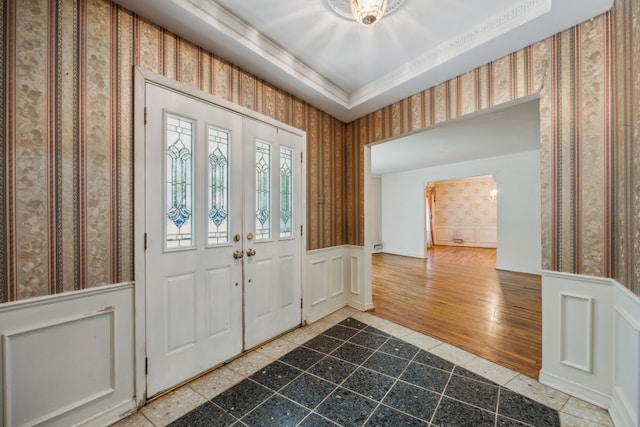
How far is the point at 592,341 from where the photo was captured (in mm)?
1730

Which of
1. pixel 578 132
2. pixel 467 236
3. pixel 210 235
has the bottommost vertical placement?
pixel 467 236

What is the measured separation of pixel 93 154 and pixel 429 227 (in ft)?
35.1

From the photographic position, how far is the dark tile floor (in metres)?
A: 1.61

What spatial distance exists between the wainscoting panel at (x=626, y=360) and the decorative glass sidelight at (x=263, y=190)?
2.57 m

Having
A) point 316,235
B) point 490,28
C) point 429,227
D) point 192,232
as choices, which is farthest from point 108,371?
point 429,227

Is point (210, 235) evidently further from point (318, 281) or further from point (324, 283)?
point (324, 283)

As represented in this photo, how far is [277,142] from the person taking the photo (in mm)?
2680

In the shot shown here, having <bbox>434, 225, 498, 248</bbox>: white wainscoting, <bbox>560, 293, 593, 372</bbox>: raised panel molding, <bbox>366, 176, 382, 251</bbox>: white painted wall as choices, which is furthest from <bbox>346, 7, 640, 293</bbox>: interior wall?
<bbox>434, 225, 498, 248</bbox>: white wainscoting

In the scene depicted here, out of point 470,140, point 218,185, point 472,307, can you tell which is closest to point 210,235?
point 218,185

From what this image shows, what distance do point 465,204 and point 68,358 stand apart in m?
11.5

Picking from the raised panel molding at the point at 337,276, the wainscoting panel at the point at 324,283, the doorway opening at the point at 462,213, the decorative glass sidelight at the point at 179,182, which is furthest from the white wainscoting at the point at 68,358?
the doorway opening at the point at 462,213

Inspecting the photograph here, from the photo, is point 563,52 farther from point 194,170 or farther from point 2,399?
point 2,399

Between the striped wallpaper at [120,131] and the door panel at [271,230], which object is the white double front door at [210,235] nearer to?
the door panel at [271,230]

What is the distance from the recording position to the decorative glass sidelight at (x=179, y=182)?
1.89 m
